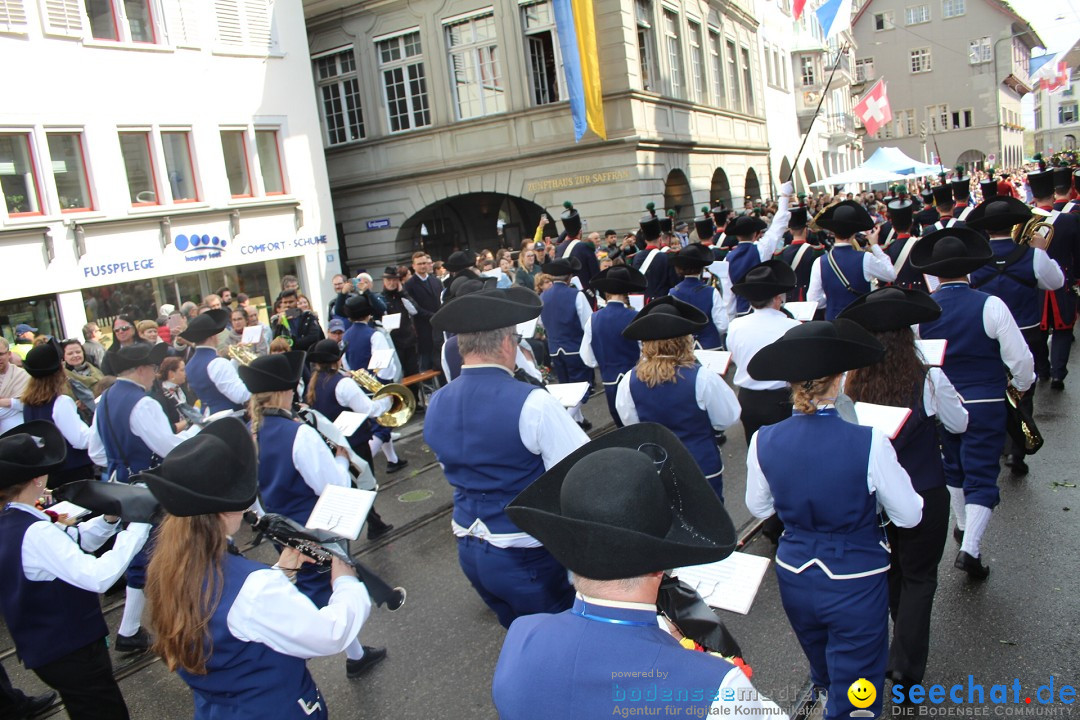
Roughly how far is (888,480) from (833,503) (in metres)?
0.23

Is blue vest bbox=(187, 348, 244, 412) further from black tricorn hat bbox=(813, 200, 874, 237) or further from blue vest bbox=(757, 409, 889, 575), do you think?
black tricorn hat bbox=(813, 200, 874, 237)

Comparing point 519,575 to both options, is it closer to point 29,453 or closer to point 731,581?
point 731,581

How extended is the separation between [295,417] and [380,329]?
15.2ft

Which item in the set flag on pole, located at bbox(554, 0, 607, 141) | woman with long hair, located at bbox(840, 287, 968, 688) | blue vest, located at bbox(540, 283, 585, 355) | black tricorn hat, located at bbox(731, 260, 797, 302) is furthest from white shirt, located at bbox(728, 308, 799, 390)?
flag on pole, located at bbox(554, 0, 607, 141)

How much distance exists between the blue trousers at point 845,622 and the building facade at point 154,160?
1646 cm

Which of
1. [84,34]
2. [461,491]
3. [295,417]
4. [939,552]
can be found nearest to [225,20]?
[84,34]

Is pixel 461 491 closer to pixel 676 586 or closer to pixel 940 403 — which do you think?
pixel 676 586

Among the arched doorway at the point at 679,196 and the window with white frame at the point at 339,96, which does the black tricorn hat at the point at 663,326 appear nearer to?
the arched doorway at the point at 679,196

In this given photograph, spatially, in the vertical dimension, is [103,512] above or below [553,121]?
below

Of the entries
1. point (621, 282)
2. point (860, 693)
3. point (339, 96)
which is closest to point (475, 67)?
point (339, 96)

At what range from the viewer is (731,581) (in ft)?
8.19

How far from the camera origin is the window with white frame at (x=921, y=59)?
6147 centimetres

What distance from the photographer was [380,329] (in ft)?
30.1

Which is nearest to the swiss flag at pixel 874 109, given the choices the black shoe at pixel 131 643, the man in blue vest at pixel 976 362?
the man in blue vest at pixel 976 362
